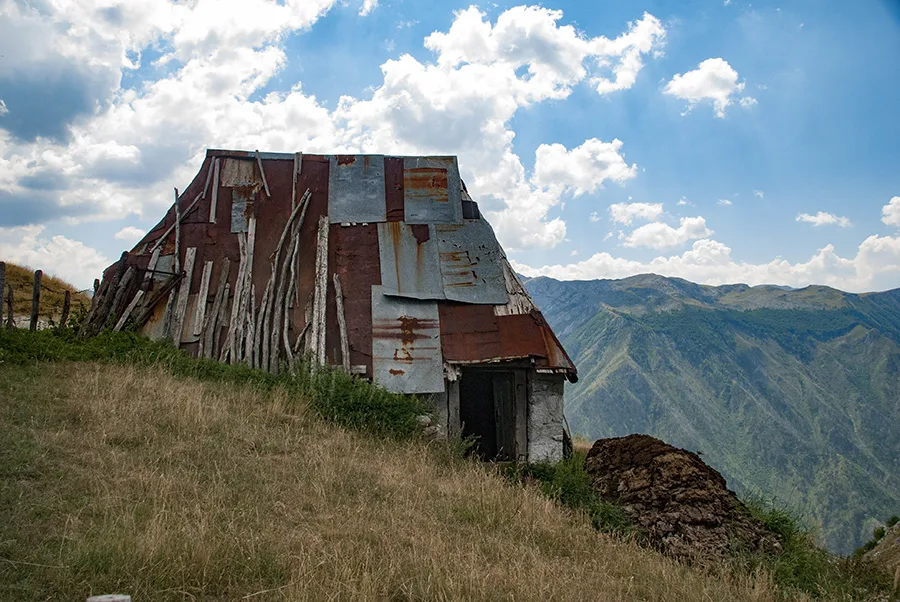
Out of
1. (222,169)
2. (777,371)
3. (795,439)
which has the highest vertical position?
(222,169)

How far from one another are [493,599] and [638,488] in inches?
231

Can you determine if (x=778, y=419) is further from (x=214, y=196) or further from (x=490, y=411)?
(x=214, y=196)

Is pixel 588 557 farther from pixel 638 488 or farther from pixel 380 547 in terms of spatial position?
pixel 638 488

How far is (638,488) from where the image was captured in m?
9.50

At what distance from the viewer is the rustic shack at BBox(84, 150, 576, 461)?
11836 millimetres

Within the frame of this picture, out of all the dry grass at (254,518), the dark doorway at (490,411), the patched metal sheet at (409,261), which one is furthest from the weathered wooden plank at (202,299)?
the dark doorway at (490,411)

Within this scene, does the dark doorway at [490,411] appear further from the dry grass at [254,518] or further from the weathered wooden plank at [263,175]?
the weathered wooden plank at [263,175]

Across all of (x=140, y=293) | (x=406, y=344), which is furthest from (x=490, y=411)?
(x=140, y=293)

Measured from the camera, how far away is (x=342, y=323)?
12047 millimetres

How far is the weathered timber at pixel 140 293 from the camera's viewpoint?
1222 cm

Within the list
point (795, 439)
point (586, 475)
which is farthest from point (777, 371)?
point (586, 475)

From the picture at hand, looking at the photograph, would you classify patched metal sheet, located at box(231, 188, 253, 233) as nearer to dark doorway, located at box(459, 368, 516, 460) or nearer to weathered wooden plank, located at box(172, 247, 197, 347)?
weathered wooden plank, located at box(172, 247, 197, 347)

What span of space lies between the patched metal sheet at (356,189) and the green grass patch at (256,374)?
3838mm

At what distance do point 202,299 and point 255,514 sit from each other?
7.95 metres
